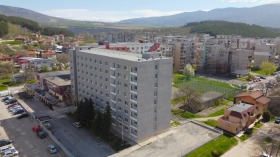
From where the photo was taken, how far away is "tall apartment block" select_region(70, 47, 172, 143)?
31.8 meters

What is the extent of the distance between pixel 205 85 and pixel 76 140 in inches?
1562

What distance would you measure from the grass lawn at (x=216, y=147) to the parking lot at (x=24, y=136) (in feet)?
57.8

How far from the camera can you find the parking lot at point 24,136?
1234 inches

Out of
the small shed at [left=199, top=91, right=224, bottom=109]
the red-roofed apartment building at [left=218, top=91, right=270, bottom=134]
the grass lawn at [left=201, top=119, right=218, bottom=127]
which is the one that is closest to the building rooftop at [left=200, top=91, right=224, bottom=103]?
the small shed at [left=199, top=91, right=224, bottom=109]

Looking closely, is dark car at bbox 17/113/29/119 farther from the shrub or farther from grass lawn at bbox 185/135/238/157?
the shrub

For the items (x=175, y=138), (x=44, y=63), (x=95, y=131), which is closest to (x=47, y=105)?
(x=95, y=131)

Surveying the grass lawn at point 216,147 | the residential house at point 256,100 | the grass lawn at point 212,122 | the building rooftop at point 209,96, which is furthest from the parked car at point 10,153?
the residential house at point 256,100

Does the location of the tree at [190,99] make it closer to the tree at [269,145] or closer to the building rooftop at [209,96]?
the building rooftop at [209,96]

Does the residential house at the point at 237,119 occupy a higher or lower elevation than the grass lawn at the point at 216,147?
higher

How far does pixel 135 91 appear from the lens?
31.5 metres

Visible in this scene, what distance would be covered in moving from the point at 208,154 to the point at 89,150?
15.4m

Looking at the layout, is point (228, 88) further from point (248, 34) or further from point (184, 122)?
point (248, 34)

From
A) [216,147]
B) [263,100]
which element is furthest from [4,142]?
[263,100]

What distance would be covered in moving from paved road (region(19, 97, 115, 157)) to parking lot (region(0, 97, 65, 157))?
5.75 ft
